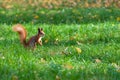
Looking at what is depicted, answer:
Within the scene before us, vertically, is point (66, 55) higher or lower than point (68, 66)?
lower

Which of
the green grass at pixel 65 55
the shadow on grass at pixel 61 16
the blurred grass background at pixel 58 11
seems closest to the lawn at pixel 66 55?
the green grass at pixel 65 55

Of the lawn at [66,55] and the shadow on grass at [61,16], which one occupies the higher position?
the lawn at [66,55]

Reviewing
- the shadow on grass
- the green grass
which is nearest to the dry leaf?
the green grass

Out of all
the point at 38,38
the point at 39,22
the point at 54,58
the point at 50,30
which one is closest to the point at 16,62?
the point at 54,58

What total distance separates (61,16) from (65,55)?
197 inches

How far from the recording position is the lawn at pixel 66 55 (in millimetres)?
5789

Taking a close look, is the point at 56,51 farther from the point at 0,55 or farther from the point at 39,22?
the point at 39,22

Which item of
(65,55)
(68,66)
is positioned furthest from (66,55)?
(68,66)

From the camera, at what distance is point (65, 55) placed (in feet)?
23.7

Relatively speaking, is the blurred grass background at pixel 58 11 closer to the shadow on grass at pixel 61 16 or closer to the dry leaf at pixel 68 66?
the shadow on grass at pixel 61 16

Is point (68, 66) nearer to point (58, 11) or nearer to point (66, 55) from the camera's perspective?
point (66, 55)

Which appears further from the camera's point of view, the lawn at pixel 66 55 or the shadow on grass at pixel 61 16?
the shadow on grass at pixel 61 16

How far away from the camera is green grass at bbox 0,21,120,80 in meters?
5.79

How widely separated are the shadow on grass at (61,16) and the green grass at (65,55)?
2.09 meters
